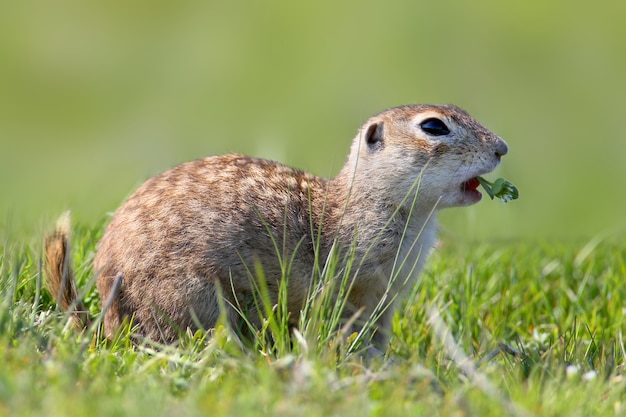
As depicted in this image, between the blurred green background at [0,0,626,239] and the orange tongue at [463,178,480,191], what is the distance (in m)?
7.09

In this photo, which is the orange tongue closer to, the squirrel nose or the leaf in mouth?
the leaf in mouth

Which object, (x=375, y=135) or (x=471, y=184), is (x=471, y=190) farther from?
(x=375, y=135)

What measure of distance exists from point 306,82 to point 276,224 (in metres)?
13.0

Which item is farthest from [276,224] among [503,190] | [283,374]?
[283,374]

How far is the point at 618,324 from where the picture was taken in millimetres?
6367

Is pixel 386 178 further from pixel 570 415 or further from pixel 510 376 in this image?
pixel 570 415

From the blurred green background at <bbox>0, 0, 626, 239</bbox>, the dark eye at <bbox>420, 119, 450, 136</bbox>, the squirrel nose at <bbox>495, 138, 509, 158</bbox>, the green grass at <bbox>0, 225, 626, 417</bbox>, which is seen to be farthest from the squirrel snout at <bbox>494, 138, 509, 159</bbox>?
the blurred green background at <bbox>0, 0, 626, 239</bbox>

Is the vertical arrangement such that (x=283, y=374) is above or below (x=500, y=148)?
below

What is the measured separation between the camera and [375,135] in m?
6.27

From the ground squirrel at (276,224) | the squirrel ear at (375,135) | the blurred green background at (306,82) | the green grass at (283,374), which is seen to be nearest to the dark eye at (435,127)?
the ground squirrel at (276,224)

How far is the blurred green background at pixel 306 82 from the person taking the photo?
15547 millimetres

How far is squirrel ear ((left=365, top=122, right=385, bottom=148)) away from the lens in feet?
20.5

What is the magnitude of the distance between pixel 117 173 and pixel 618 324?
8880 mm

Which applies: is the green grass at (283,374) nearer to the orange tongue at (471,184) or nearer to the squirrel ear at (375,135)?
the orange tongue at (471,184)
